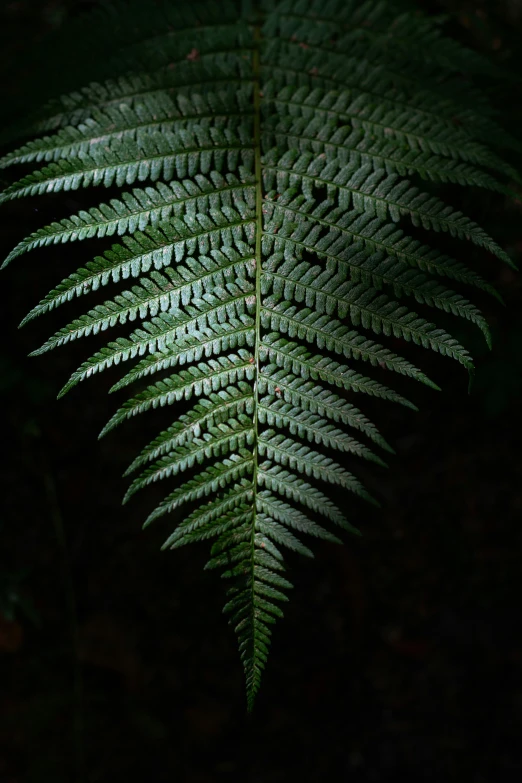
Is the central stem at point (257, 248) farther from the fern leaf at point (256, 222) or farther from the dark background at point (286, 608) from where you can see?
the dark background at point (286, 608)

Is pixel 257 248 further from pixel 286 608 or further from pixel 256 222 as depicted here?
pixel 286 608

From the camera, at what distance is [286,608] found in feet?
10.5

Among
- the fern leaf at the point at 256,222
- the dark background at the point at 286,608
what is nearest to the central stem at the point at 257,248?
the fern leaf at the point at 256,222

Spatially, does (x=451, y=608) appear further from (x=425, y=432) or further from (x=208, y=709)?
(x=208, y=709)

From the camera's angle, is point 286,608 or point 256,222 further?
point 286,608

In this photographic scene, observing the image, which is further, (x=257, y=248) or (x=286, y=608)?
(x=286, y=608)

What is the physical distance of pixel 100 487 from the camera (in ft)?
10.0

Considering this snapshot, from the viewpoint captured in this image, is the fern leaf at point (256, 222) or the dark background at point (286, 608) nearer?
the fern leaf at point (256, 222)

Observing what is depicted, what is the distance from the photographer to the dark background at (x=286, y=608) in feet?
9.51

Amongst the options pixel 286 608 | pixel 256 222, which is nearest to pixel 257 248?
pixel 256 222

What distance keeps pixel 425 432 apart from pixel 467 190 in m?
1.33

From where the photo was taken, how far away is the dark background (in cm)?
290

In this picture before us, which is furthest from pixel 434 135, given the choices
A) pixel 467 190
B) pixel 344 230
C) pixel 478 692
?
pixel 478 692

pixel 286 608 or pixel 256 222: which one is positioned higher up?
pixel 256 222
